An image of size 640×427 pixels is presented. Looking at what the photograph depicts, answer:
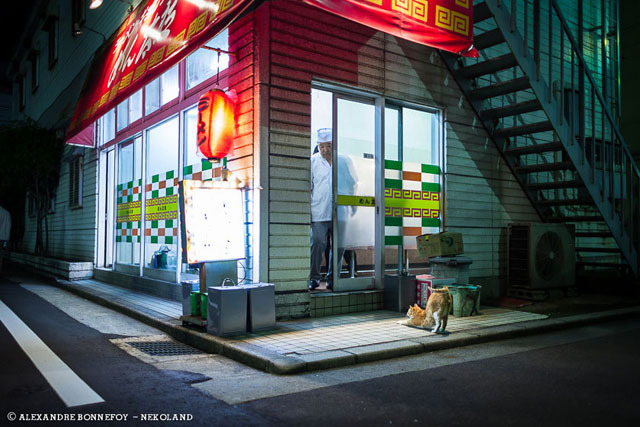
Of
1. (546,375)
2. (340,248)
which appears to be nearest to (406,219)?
(340,248)

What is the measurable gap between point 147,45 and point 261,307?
5.25 m

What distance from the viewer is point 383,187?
848 cm

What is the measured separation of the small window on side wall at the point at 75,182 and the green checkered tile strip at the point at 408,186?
10455 millimetres

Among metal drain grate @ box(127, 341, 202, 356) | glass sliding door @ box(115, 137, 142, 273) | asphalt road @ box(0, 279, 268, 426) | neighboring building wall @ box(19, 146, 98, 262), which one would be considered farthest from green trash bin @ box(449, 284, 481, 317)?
neighboring building wall @ box(19, 146, 98, 262)

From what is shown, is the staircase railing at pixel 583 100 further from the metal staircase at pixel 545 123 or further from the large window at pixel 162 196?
the large window at pixel 162 196

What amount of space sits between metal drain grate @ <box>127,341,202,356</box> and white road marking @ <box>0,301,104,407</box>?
100 centimetres

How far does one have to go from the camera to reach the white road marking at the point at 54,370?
4.05 m

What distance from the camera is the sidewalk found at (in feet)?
17.4

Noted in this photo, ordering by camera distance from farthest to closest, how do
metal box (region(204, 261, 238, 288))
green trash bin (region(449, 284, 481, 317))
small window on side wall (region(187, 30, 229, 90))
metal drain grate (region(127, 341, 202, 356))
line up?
small window on side wall (region(187, 30, 229, 90)), green trash bin (region(449, 284, 481, 317)), metal box (region(204, 261, 238, 288)), metal drain grate (region(127, 341, 202, 356))

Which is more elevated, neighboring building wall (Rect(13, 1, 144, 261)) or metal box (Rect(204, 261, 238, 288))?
neighboring building wall (Rect(13, 1, 144, 261))

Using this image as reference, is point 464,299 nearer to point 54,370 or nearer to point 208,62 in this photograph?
point 54,370

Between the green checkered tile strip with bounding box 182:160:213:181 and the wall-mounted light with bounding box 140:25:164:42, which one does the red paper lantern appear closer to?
the green checkered tile strip with bounding box 182:160:213:181

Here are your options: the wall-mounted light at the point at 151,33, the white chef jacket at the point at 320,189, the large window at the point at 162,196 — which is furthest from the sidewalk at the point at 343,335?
the wall-mounted light at the point at 151,33

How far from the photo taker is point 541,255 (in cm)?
941
